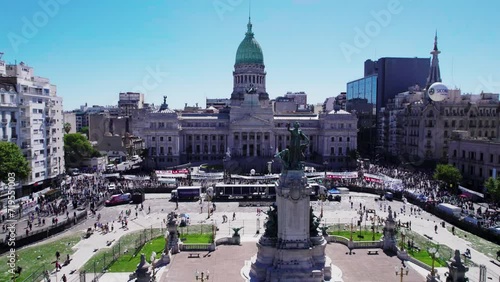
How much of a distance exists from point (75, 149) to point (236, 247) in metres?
67.8

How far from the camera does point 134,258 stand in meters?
40.0

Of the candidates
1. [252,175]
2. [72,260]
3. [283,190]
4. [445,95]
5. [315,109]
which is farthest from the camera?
[315,109]

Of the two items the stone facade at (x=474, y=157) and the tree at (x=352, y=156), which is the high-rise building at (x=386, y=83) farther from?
→ the stone facade at (x=474, y=157)

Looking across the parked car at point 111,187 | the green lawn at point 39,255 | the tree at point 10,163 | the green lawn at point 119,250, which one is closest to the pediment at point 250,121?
the parked car at point 111,187

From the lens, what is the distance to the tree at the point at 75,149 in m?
97.2

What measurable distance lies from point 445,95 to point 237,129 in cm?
4951

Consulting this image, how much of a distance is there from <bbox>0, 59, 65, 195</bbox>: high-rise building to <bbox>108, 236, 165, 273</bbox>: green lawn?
110ft

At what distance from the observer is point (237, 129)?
11194cm

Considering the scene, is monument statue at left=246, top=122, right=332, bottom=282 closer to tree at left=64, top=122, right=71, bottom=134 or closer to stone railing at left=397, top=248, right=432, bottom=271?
stone railing at left=397, top=248, right=432, bottom=271

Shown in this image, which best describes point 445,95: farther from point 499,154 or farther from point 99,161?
point 99,161

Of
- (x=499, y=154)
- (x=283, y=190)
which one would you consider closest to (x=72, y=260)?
(x=283, y=190)

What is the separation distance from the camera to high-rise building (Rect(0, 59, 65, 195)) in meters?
66.2

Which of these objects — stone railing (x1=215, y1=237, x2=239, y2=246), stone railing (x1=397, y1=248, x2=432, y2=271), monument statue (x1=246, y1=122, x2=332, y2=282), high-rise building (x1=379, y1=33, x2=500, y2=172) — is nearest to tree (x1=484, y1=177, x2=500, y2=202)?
stone railing (x1=397, y1=248, x2=432, y2=271)

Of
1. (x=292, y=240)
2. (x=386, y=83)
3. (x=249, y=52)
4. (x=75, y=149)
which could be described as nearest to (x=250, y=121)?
(x=249, y=52)
